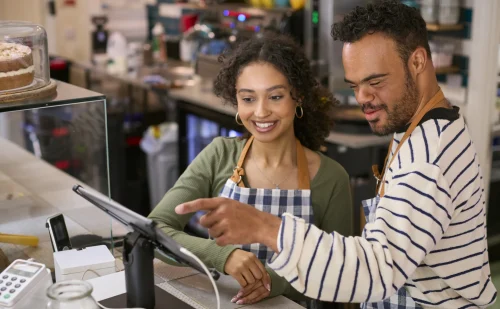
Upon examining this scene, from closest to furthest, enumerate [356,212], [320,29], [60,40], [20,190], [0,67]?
[0,67], [20,190], [356,212], [320,29], [60,40]

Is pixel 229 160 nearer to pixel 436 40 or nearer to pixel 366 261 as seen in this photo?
pixel 366 261

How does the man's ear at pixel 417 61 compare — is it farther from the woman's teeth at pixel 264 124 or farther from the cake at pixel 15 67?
the cake at pixel 15 67

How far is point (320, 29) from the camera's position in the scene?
4305 millimetres

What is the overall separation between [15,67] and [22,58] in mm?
37

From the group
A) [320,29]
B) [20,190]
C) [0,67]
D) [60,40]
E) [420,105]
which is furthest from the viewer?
[60,40]

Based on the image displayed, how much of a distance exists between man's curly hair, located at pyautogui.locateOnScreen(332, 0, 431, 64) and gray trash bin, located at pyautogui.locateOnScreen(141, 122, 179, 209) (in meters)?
3.72

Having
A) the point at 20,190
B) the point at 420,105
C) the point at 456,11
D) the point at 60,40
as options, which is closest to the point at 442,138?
the point at 420,105

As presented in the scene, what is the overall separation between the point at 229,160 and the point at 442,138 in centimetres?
95

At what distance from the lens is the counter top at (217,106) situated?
3.79m

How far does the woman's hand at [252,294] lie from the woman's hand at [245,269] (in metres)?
0.01

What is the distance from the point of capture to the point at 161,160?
205 inches

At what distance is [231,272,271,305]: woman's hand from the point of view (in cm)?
176

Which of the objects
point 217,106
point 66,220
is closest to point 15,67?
point 66,220

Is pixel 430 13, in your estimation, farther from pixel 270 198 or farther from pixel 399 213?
pixel 399 213
